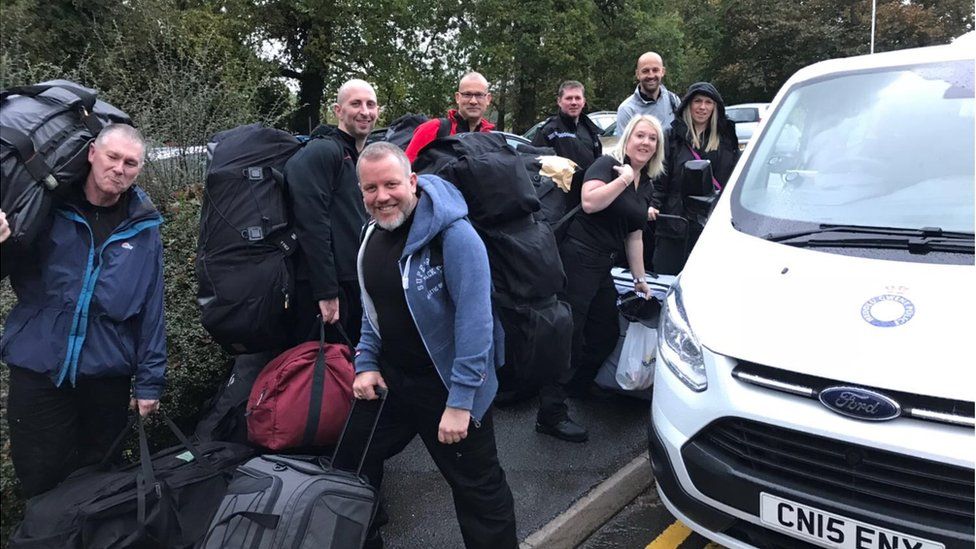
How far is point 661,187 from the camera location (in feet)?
16.2

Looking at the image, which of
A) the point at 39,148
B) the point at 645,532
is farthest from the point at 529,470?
the point at 39,148

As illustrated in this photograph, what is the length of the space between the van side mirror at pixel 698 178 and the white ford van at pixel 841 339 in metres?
0.43

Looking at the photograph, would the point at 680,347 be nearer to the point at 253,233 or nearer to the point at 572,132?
the point at 253,233

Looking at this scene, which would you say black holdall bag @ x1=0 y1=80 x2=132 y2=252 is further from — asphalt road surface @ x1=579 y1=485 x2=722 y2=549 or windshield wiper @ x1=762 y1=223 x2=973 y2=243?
windshield wiper @ x1=762 y1=223 x2=973 y2=243

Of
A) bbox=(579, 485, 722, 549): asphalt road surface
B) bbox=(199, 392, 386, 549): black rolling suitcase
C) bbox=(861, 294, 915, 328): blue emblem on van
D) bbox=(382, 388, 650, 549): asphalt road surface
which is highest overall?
bbox=(861, 294, 915, 328): blue emblem on van

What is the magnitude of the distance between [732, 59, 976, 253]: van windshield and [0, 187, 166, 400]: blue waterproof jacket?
2.61m

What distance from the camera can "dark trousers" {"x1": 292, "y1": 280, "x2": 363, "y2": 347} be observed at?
334 centimetres

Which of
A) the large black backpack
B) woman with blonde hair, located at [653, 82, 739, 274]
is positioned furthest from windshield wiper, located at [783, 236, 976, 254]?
the large black backpack

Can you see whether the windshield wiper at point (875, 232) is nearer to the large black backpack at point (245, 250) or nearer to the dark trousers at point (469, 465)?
the dark trousers at point (469, 465)

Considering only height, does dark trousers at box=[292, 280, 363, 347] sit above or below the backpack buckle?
below

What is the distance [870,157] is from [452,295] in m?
2.11

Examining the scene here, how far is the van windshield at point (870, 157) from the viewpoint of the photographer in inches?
109

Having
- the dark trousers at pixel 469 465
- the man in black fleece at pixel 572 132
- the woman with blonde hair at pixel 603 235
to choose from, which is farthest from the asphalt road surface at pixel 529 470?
the man in black fleece at pixel 572 132

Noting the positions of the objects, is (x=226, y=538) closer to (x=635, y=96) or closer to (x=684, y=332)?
(x=684, y=332)
